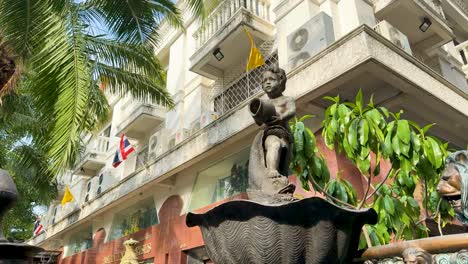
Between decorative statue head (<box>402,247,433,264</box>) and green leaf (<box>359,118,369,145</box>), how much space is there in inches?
58.2

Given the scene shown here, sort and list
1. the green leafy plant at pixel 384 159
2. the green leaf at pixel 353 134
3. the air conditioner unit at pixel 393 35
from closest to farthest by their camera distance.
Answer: the green leafy plant at pixel 384 159 → the green leaf at pixel 353 134 → the air conditioner unit at pixel 393 35

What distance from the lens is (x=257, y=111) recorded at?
2.93m

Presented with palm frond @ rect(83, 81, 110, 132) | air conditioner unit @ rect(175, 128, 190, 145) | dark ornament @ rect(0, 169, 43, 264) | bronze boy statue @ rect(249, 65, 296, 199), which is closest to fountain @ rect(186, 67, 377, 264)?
bronze boy statue @ rect(249, 65, 296, 199)

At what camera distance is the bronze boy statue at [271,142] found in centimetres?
292

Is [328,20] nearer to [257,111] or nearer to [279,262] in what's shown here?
[257,111]

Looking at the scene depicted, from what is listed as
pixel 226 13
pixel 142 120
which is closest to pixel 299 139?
pixel 226 13

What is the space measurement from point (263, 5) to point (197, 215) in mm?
8017

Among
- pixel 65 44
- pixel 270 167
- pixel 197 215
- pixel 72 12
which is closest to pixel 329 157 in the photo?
pixel 270 167

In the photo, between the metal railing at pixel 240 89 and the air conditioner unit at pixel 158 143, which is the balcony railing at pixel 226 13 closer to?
the metal railing at pixel 240 89

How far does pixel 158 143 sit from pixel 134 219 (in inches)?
96.0

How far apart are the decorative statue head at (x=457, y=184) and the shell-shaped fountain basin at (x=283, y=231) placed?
0.54 m

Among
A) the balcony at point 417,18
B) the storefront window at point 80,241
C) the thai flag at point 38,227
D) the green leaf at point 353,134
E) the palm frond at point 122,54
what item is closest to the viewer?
the green leaf at point 353,134

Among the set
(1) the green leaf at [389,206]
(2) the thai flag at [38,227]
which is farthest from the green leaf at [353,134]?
(2) the thai flag at [38,227]

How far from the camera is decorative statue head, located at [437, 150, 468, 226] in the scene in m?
2.18
